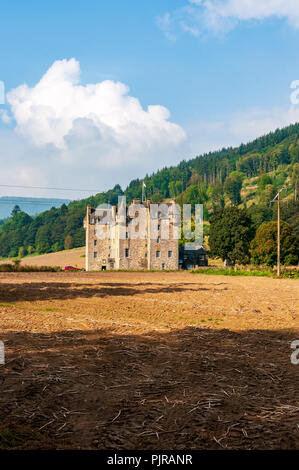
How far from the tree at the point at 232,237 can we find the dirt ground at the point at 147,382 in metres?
57.1

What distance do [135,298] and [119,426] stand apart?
58.3 ft

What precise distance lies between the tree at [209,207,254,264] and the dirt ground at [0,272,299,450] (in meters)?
57.1

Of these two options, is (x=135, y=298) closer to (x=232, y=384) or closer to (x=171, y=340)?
(x=171, y=340)

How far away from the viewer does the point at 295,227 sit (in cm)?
10381

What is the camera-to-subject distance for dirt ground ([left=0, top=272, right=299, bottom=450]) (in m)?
6.37

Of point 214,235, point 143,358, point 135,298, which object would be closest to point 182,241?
point 214,235

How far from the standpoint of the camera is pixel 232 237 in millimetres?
74750

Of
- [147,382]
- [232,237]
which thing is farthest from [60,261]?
[147,382]
